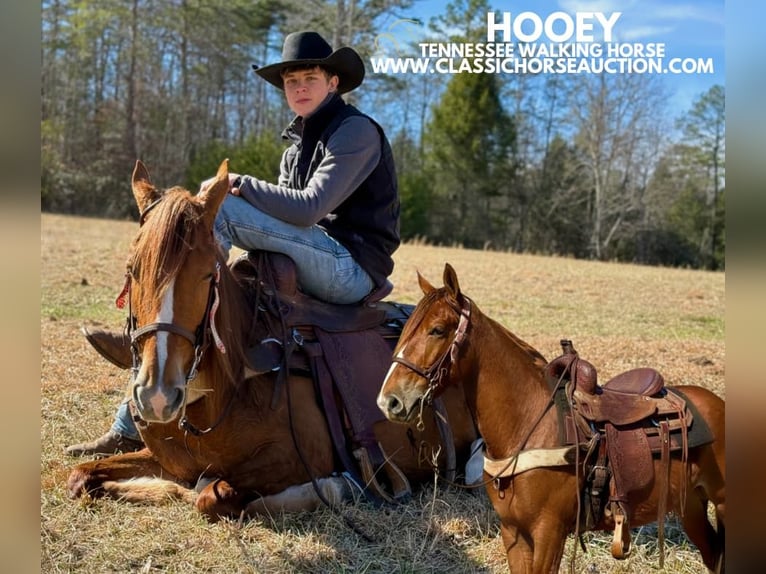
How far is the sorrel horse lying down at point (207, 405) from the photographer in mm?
2629

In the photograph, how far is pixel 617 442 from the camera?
2.64m

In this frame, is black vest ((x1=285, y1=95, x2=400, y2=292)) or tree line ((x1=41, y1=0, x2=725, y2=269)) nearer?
black vest ((x1=285, y1=95, x2=400, y2=292))

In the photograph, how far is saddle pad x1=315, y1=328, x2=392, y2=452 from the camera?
11.7 ft

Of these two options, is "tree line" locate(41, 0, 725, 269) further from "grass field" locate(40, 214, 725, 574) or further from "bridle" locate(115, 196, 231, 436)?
"bridle" locate(115, 196, 231, 436)

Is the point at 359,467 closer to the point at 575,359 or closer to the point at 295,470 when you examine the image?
the point at 295,470

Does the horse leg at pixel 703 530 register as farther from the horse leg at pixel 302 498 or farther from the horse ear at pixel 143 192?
the horse ear at pixel 143 192

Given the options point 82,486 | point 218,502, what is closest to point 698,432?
point 218,502

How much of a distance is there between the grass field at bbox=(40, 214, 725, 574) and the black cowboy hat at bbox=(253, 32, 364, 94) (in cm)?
239

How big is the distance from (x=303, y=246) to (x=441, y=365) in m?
1.35

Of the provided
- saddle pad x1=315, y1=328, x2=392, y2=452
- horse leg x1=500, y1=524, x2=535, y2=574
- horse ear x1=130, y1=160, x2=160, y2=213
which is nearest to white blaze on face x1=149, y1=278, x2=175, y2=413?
horse ear x1=130, y1=160, x2=160, y2=213

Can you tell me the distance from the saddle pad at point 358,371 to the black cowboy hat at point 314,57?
1.48 m

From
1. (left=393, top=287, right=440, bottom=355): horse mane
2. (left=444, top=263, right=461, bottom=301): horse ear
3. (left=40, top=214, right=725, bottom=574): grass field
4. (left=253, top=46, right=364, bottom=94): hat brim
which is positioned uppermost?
(left=253, top=46, right=364, bottom=94): hat brim

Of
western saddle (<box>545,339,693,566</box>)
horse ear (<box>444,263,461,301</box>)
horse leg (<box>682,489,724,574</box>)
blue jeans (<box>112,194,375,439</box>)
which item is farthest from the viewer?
blue jeans (<box>112,194,375,439</box>)

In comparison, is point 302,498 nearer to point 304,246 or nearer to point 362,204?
point 304,246
